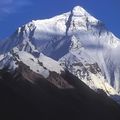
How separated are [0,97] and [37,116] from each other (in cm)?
1154

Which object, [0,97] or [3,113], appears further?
[0,97]

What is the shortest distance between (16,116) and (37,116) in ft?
35.2

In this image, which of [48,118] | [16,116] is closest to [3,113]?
[16,116]

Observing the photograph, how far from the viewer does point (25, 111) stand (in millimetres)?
196750

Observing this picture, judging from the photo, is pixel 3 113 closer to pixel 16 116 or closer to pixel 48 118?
pixel 16 116

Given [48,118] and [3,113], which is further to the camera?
[48,118]

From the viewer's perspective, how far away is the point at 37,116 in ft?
644

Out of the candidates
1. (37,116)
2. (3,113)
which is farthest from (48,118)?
(3,113)

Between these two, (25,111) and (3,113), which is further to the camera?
(25,111)

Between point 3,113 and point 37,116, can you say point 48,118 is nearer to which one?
point 37,116

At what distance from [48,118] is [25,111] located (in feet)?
22.4

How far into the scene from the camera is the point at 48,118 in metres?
199

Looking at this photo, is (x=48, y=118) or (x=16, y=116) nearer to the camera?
(x=16, y=116)

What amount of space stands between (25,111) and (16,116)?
10.2 meters
